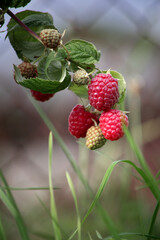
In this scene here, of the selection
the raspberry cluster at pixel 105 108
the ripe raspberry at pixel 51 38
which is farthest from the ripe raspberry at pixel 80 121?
the ripe raspberry at pixel 51 38

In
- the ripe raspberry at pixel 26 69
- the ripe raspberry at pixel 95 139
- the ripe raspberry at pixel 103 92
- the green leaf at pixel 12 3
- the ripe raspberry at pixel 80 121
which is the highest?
the green leaf at pixel 12 3

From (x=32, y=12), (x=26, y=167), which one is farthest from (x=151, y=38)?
(x=32, y=12)

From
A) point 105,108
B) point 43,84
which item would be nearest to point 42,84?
point 43,84

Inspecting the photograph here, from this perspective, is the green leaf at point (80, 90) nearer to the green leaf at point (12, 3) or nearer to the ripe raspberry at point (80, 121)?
the ripe raspberry at point (80, 121)

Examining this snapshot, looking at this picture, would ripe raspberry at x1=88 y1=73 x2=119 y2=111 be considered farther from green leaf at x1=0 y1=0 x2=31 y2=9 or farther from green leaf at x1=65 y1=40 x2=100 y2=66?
green leaf at x1=0 y1=0 x2=31 y2=9

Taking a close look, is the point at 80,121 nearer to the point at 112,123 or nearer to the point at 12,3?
the point at 112,123
